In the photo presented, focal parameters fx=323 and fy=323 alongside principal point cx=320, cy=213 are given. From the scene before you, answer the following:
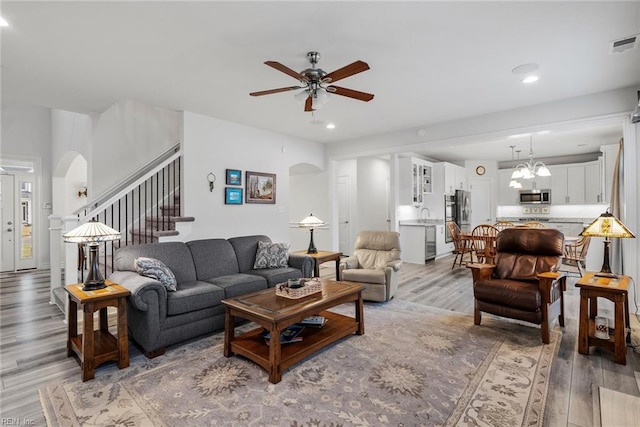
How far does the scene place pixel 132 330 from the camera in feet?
9.86

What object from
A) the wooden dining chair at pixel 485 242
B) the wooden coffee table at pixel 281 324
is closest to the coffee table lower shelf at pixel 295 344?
the wooden coffee table at pixel 281 324

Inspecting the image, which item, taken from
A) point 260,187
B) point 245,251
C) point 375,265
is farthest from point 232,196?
point 375,265

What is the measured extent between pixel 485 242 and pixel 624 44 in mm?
3715

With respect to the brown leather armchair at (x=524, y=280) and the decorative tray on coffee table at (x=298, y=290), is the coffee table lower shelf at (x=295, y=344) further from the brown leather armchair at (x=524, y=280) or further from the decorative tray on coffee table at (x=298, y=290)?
the brown leather armchair at (x=524, y=280)

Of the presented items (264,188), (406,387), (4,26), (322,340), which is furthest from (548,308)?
(4,26)

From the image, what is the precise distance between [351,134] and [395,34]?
135 inches

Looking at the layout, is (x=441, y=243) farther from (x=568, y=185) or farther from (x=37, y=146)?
(x=37, y=146)

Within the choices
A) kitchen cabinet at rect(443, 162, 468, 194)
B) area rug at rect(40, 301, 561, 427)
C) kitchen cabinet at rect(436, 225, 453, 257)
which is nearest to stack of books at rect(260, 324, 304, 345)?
area rug at rect(40, 301, 561, 427)

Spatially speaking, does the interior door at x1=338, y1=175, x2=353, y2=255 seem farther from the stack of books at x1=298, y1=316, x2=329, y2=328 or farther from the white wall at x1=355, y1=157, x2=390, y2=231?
the stack of books at x1=298, y1=316, x2=329, y2=328

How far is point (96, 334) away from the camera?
115 inches

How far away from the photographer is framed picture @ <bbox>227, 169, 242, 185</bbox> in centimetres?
509

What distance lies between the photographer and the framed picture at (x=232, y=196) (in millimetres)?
5062

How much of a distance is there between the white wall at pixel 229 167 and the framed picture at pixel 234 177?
76 mm

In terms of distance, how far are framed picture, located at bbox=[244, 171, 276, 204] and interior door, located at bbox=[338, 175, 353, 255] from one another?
9.52ft
